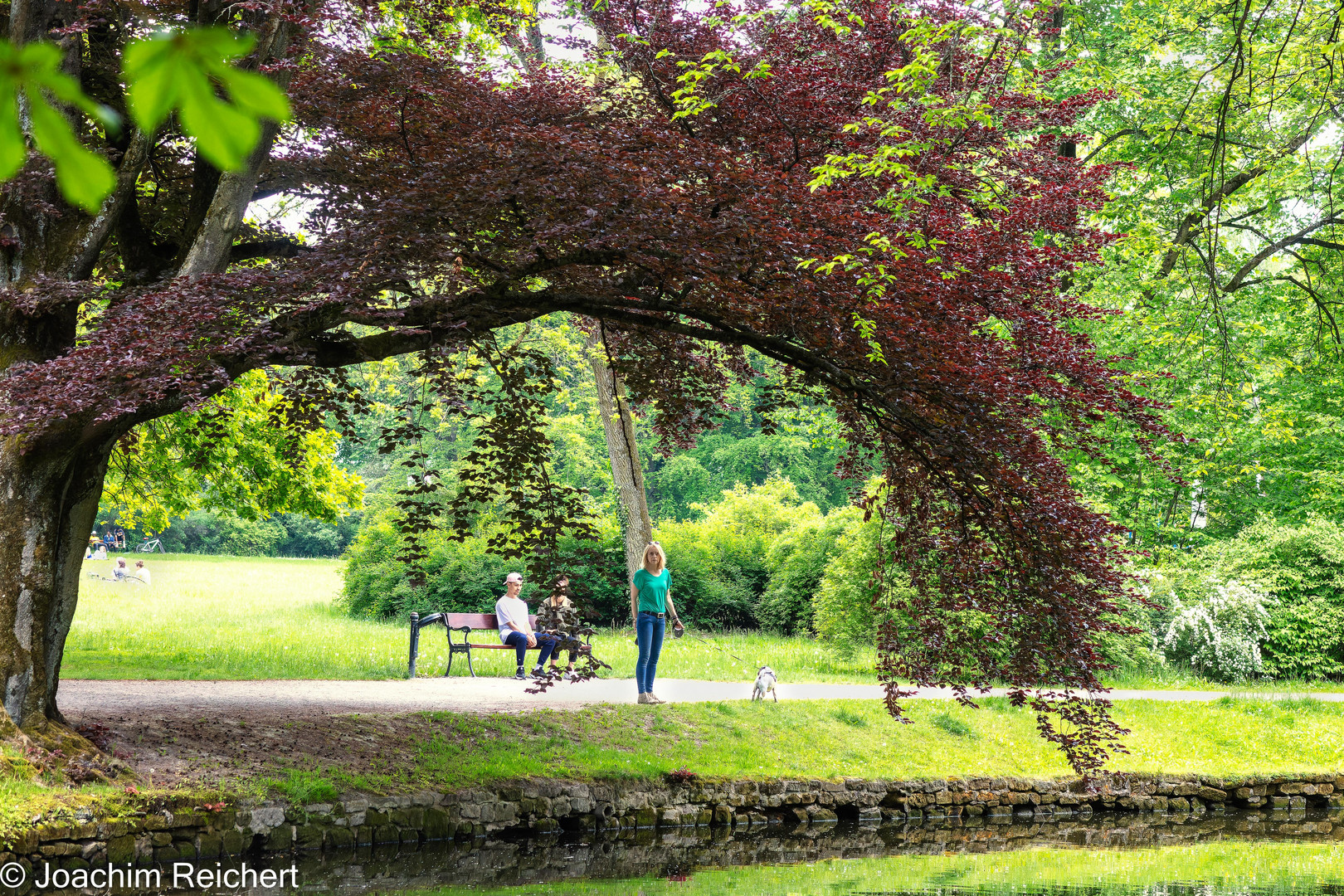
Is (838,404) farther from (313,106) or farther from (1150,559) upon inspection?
(1150,559)

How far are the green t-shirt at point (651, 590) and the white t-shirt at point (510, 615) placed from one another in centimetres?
293

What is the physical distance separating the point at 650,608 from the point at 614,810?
240cm

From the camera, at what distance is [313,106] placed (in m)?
8.69

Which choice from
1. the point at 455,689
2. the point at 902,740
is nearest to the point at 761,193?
the point at 902,740

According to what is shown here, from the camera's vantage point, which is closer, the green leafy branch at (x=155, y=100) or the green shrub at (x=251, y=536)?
the green leafy branch at (x=155, y=100)

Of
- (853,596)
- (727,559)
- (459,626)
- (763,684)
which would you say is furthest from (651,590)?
(727,559)

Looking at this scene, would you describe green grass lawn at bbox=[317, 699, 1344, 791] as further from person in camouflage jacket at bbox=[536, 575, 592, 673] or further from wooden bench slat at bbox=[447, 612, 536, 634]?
wooden bench slat at bbox=[447, 612, 536, 634]

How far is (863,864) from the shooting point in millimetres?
9062

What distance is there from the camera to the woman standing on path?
37.4 feet

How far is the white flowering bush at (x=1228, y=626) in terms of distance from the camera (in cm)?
1759

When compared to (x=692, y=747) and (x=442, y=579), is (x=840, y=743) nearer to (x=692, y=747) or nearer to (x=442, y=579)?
(x=692, y=747)

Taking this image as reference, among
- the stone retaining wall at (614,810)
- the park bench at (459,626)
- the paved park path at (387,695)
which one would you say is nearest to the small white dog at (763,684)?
the paved park path at (387,695)

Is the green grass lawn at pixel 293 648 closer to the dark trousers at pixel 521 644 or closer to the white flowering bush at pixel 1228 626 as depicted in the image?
the dark trousers at pixel 521 644

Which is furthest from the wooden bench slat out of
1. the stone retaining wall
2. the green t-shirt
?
the stone retaining wall
